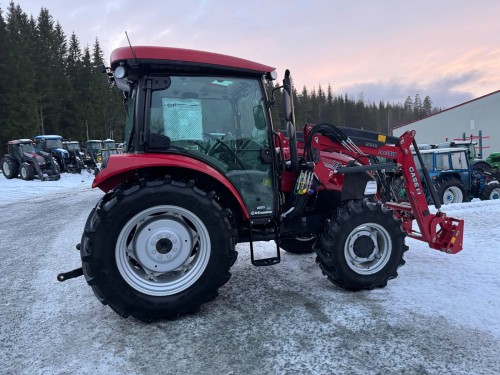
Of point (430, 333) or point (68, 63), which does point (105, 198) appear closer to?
point (430, 333)

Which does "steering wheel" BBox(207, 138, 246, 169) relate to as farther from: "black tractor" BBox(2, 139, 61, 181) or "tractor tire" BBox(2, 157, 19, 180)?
"tractor tire" BBox(2, 157, 19, 180)

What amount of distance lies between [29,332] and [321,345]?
7.72 feet

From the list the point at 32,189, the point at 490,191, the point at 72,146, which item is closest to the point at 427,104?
the point at 72,146

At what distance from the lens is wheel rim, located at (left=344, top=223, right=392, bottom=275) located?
3.77m

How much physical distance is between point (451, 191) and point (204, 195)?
34.9 feet

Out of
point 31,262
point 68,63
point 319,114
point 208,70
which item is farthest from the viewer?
point 319,114

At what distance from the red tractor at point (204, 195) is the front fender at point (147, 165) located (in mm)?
10

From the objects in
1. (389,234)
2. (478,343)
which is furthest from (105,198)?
(478,343)

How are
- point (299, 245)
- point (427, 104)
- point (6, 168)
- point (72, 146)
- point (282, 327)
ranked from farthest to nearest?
point (427, 104)
point (72, 146)
point (6, 168)
point (299, 245)
point (282, 327)

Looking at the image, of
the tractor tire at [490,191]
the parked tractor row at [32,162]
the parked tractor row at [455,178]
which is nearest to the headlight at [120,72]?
the parked tractor row at [455,178]

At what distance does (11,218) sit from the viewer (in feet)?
30.7

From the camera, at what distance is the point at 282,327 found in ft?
10.1

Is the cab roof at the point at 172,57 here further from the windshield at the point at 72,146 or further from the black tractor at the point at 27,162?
the windshield at the point at 72,146

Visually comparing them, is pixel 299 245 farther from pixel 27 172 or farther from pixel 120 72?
pixel 27 172
